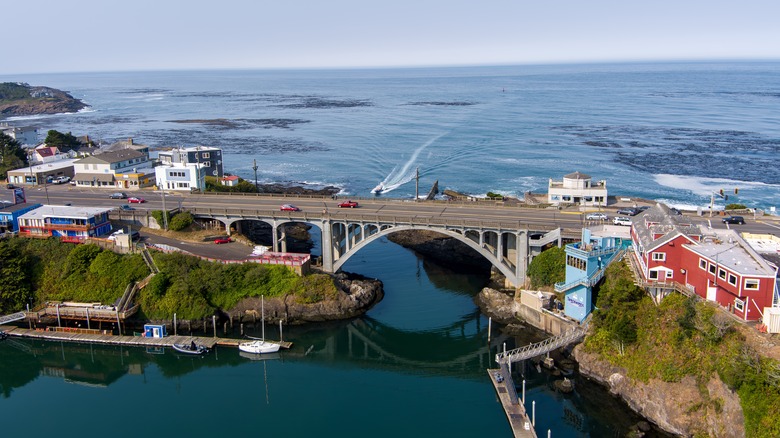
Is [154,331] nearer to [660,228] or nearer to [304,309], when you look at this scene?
[304,309]

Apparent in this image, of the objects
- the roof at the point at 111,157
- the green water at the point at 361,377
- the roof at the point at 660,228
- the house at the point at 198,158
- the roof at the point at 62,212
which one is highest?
the roof at the point at 111,157

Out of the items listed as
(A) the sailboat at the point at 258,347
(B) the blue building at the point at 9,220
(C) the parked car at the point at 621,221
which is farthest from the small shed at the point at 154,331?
(C) the parked car at the point at 621,221

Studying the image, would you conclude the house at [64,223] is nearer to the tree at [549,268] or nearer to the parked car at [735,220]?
the tree at [549,268]

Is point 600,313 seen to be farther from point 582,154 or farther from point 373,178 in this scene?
point 582,154

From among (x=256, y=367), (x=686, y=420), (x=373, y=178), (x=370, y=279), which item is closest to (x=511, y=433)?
(x=686, y=420)

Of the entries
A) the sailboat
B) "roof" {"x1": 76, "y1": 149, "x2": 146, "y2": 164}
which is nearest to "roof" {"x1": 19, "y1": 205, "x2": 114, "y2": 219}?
"roof" {"x1": 76, "y1": 149, "x2": 146, "y2": 164}

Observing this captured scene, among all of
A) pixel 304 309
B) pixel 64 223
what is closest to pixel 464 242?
pixel 304 309
